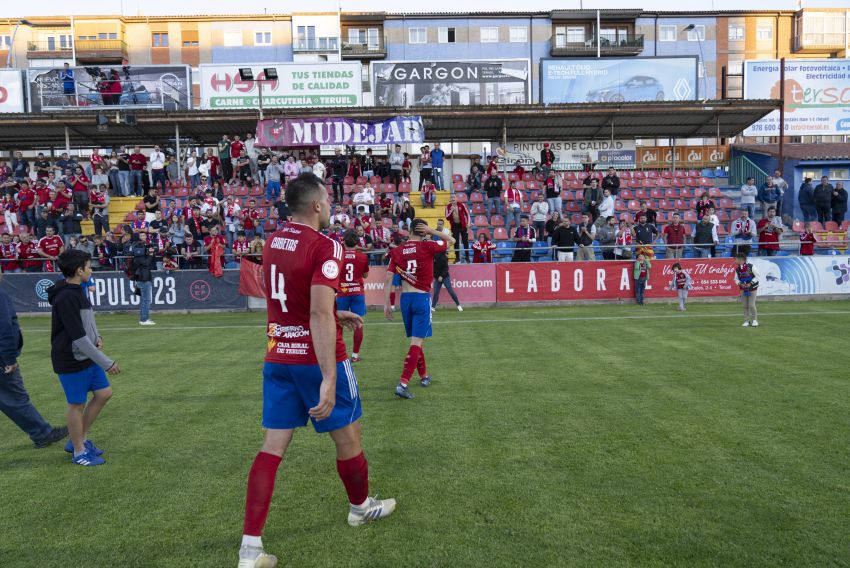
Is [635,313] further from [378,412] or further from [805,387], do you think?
[378,412]

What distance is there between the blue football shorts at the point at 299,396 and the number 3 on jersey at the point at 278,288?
1.32 feet

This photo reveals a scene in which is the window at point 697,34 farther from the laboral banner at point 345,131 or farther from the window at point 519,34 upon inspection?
the laboral banner at point 345,131

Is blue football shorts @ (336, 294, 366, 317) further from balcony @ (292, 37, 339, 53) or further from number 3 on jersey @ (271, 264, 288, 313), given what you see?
balcony @ (292, 37, 339, 53)

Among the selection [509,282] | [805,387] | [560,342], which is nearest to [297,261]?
[805,387]

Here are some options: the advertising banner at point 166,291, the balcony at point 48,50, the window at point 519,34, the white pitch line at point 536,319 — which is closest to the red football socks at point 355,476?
the white pitch line at point 536,319

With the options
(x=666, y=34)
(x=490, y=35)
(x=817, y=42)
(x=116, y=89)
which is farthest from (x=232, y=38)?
(x=817, y=42)

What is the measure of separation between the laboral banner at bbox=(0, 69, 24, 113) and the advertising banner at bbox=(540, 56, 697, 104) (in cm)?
2352

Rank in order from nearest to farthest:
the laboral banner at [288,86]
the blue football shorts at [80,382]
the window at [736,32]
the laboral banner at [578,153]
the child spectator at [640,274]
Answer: the blue football shorts at [80,382] < the child spectator at [640,274] < the laboral banner at [288,86] < the laboral banner at [578,153] < the window at [736,32]

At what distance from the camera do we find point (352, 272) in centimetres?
1025

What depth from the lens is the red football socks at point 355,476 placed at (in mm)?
4586

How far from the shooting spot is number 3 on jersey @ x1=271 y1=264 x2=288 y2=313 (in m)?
4.20

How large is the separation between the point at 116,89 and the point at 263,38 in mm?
34329

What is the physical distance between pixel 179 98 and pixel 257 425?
25.9 m

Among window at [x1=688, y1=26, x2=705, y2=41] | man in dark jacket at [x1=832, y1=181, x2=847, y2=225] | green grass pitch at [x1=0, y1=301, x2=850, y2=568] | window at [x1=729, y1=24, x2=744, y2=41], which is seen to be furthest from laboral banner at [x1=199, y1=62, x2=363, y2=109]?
window at [x1=729, y1=24, x2=744, y2=41]
